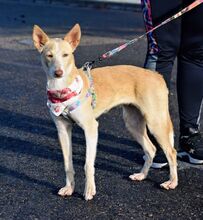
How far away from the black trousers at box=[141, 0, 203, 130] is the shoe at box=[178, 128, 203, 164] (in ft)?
0.22

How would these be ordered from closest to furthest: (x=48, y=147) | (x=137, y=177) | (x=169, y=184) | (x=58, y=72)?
(x=58, y=72) → (x=169, y=184) → (x=137, y=177) → (x=48, y=147)

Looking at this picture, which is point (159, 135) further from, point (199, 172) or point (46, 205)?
point (46, 205)

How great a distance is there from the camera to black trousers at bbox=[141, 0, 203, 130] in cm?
395

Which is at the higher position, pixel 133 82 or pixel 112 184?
pixel 133 82

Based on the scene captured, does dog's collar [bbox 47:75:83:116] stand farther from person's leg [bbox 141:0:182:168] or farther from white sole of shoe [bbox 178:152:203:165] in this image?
white sole of shoe [bbox 178:152:203:165]

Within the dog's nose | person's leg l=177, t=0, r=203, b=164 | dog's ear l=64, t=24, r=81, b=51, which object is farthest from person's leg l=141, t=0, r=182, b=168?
the dog's nose

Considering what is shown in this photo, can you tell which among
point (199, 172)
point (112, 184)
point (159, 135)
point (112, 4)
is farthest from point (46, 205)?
point (112, 4)

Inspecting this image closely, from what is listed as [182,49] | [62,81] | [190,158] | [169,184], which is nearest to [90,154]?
[62,81]

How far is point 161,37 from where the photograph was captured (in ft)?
13.0

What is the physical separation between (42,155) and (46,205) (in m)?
0.95

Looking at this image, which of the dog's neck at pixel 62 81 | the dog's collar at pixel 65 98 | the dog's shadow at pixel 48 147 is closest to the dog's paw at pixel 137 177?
the dog's shadow at pixel 48 147

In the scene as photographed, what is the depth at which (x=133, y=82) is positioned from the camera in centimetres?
375

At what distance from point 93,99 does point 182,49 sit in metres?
0.94

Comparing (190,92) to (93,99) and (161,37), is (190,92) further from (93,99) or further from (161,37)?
(93,99)
